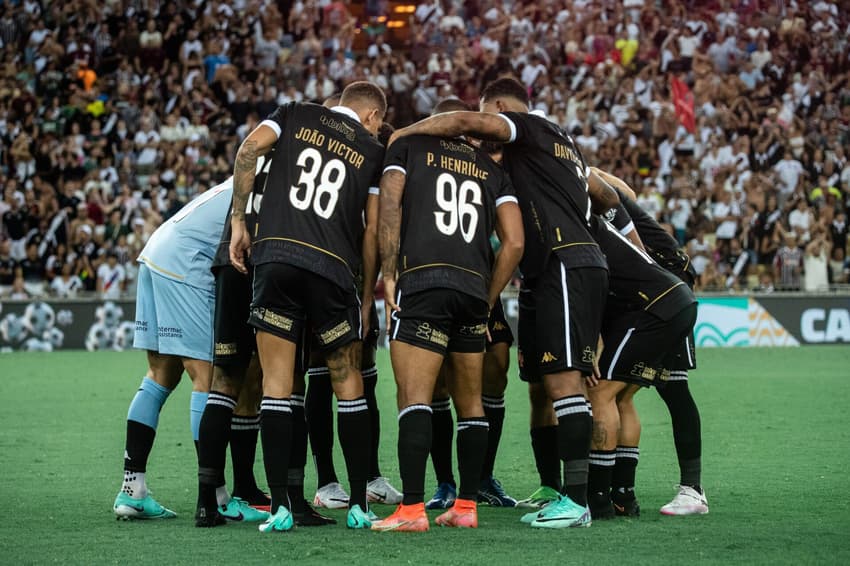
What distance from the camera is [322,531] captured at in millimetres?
6559

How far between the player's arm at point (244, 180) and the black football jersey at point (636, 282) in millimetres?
2124

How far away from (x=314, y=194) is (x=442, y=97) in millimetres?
20930

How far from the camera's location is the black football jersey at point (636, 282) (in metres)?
7.28

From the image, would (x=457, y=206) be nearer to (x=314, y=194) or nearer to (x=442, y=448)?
(x=314, y=194)

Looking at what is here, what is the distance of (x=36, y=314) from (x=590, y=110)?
41.1 feet

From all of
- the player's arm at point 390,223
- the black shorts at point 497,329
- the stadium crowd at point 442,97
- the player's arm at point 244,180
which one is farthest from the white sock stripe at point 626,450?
the stadium crowd at point 442,97

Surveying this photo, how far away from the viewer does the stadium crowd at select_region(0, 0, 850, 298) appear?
79.2 feet

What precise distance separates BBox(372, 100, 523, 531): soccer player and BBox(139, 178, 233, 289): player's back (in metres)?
1.21

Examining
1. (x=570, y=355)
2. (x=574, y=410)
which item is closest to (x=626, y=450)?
(x=574, y=410)

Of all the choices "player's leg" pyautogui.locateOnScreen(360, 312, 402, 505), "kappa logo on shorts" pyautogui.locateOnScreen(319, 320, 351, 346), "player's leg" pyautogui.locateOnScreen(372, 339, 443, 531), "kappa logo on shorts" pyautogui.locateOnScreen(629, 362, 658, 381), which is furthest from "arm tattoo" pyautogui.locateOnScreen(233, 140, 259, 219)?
"kappa logo on shorts" pyautogui.locateOnScreen(629, 362, 658, 381)


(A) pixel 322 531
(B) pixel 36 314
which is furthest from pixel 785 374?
(B) pixel 36 314

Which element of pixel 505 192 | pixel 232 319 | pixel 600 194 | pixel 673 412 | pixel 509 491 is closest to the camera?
pixel 232 319

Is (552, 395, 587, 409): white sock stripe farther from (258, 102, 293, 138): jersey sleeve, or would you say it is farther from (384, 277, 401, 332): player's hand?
(258, 102, 293, 138): jersey sleeve

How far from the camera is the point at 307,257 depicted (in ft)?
21.6
